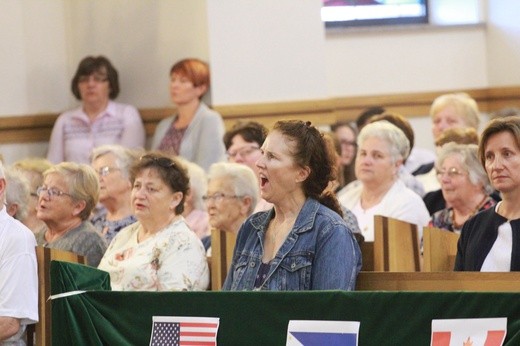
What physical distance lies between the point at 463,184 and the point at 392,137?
0.81 meters

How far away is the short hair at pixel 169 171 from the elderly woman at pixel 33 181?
1.02 m

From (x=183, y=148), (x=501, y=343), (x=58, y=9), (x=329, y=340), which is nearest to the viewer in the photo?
(x=501, y=343)

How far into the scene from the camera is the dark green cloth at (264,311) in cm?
406

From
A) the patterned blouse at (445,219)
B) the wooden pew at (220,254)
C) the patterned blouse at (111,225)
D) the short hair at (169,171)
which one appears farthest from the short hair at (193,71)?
the wooden pew at (220,254)

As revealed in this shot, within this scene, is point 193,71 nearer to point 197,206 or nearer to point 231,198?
point 197,206

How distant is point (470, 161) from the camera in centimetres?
630

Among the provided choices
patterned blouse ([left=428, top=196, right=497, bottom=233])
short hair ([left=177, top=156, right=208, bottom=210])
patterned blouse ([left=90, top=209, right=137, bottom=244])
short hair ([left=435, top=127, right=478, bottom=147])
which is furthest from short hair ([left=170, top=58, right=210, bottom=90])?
patterned blouse ([left=428, top=196, right=497, bottom=233])

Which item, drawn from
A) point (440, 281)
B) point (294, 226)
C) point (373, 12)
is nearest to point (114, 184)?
point (294, 226)

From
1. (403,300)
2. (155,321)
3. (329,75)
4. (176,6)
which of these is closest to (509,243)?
(403,300)

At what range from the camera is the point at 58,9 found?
9.63 m

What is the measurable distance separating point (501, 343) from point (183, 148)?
5050mm

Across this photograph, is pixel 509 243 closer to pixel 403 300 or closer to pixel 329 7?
pixel 403 300

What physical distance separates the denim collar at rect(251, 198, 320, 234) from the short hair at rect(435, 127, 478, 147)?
2.31 meters

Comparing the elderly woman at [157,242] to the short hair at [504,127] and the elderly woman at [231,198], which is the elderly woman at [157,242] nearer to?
the elderly woman at [231,198]
